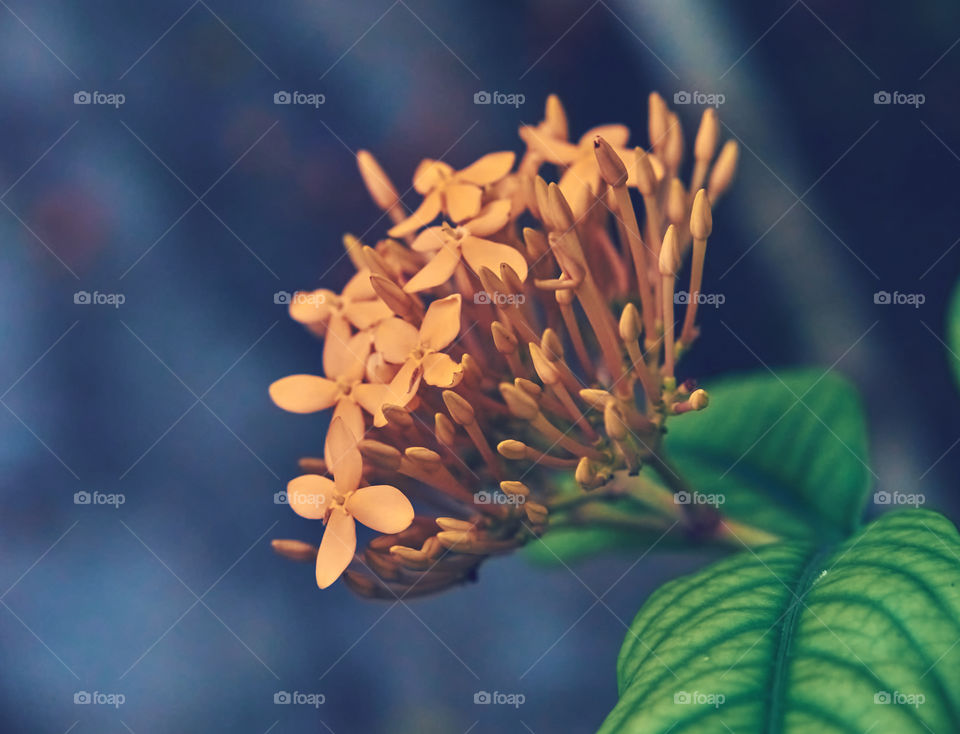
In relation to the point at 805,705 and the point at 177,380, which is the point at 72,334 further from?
the point at 805,705

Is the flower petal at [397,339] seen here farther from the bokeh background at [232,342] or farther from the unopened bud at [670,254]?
the bokeh background at [232,342]

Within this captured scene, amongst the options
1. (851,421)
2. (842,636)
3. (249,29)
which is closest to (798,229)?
(851,421)

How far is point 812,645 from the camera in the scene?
70 cm

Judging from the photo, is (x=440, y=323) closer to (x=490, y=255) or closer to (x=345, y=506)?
(x=490, y=255)

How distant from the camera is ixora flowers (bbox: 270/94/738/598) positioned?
0.82 metres

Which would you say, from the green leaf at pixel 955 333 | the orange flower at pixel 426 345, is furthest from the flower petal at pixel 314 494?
the green leaf at pixel 955 333

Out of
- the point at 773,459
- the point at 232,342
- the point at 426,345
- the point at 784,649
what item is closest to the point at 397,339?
the point at 426,345

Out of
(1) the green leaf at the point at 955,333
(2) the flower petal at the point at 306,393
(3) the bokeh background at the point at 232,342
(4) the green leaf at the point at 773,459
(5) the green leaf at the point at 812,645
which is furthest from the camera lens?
(3) the bokeh background at the point at 232,342

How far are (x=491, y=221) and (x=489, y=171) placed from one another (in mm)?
105

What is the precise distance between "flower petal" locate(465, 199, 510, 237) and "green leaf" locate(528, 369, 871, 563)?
15.9 inches

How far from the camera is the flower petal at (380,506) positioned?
0.80m

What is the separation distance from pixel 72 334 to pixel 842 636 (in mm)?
1543

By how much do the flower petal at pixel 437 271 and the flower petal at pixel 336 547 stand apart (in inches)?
9.2

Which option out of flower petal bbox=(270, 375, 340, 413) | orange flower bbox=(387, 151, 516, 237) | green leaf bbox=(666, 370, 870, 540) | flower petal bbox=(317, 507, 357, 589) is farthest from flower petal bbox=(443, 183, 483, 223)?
green leaf bbox=(666, 370, 870, 540)
